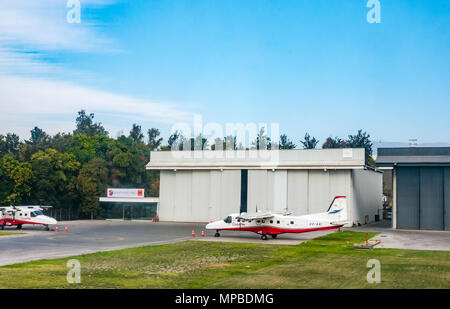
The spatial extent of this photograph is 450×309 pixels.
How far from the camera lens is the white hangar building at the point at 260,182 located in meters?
52.9

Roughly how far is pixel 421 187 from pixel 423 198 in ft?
3.65

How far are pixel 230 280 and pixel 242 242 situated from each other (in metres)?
16.5

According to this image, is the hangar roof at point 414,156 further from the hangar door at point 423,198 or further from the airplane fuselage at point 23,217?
the airplane fuselage at point 23,217

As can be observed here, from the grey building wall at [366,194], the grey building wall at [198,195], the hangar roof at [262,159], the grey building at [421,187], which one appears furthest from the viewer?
the grey building wall at [198,195]

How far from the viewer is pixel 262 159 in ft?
185

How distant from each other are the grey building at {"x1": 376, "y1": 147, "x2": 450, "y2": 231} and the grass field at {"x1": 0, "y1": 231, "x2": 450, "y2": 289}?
1878 cm

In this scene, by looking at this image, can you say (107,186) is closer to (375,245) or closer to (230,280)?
(375,245)

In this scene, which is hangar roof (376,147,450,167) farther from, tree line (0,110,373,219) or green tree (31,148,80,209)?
green tree (31,148,80,209)

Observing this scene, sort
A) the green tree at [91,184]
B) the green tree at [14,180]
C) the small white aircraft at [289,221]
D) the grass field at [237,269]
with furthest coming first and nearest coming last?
the green tree at [91,184] < the green tree at [14,180] < the small white aircraft at [289,221] < the grass field at [237,269]

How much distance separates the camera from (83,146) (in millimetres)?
88062

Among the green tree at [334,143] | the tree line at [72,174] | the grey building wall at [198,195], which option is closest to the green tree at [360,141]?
the green tree at [334,143]

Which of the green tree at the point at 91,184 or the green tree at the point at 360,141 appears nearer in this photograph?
the green tree at the point at 91,184

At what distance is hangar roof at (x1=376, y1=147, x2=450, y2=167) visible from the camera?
46.2 m

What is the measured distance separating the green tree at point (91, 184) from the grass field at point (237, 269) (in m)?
38.8
